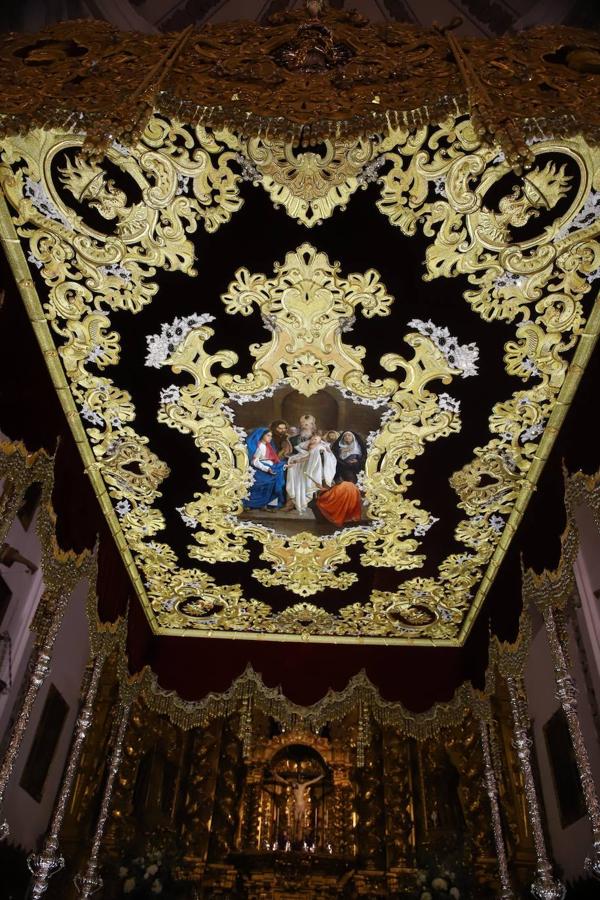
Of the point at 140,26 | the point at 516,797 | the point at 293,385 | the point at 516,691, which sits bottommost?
the point at 516,797

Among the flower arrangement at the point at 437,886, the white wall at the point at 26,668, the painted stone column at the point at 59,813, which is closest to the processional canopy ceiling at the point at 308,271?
the white wall at the point at 26,668

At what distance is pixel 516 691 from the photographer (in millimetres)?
6754

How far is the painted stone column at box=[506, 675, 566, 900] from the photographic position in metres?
5.57

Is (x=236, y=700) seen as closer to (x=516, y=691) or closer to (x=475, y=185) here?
(x=516, y=691)

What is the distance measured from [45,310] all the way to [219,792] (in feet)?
22.3

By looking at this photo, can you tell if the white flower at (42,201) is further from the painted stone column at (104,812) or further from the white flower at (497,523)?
the painted stone column at (104,812)

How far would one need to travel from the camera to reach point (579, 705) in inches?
215

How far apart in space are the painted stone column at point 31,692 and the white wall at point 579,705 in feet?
15.0

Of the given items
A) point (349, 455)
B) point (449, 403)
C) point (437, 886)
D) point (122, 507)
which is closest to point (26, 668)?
point (122, 507)

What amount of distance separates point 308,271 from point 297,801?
7.22m

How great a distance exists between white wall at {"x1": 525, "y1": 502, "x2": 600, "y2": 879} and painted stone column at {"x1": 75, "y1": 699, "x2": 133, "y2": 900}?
4.82 meters

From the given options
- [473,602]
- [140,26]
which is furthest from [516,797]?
[140,26]

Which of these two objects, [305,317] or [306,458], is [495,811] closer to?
[306,458]

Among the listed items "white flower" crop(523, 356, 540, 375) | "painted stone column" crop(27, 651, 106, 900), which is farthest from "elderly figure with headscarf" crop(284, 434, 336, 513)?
"painted stone column" crop(27, 651, 106, 900)
